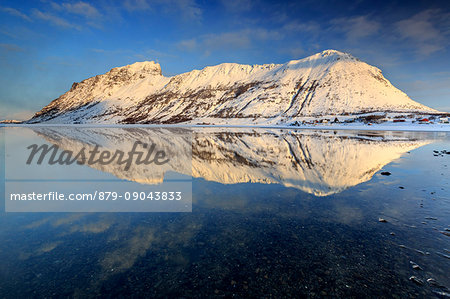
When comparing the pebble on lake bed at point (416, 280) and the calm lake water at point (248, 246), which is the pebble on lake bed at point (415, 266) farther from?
the pebble on lake bed at point (416, 280)

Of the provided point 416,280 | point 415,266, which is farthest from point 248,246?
point 415,266

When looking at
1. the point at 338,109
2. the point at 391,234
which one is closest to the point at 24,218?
the point at 391,234

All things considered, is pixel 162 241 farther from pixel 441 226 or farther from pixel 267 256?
pixel 441 226

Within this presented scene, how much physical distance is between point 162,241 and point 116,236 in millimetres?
1701

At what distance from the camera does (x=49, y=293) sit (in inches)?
200

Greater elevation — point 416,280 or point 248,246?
point 248,246

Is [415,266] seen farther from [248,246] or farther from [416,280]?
[248,246]

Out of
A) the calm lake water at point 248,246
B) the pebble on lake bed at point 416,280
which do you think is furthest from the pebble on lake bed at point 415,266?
the pebble on lake bed at point 416,280

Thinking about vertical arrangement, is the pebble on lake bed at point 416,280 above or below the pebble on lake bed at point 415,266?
below

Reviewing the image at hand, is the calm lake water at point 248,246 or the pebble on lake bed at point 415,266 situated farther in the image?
the pebble on lake bed at point 415,266

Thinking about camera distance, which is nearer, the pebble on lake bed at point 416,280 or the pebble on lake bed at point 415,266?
the pebble on lake bed at point 416,280

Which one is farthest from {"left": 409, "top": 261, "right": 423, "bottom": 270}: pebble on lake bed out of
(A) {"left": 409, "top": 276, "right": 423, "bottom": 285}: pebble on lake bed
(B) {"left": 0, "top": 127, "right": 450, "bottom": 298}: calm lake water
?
(A) {"left": 409, "top": 276, "right": 423, "bottom": 285}: pebble on lake bed

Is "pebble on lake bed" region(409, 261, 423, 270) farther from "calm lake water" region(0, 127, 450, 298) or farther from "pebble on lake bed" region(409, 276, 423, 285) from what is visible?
"pebble on lake bed" region(409, 276, 423, 285)

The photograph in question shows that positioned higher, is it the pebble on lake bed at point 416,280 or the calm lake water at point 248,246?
the calm lake water at point 248,246
